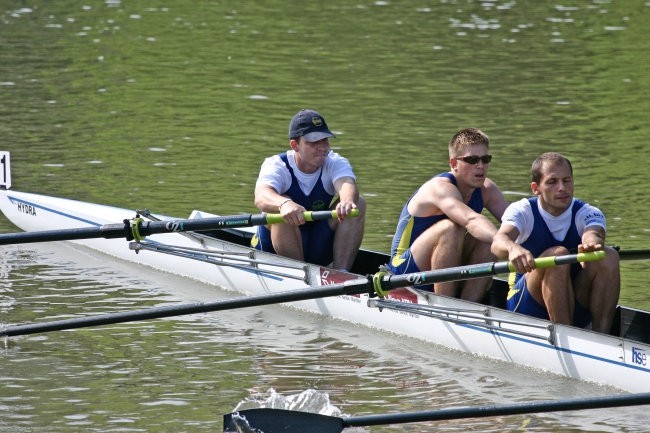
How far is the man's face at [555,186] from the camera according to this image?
827cm

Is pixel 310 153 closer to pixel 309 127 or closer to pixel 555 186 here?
pixel 309 127

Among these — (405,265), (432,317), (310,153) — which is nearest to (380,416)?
(432,317)

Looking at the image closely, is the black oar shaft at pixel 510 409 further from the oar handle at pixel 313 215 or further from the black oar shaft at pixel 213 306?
the oar handle at pixel 313 215

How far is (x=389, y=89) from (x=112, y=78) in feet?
15.3

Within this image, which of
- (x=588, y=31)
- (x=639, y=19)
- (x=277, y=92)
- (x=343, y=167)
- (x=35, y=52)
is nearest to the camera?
(x=343, y=167)

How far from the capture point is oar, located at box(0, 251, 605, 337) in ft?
26.5

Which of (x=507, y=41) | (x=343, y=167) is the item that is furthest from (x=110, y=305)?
(x=507, y=41)

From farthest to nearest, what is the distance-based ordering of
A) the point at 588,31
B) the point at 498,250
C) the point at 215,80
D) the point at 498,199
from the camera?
the point at 588,31, the point at 215,80, the point at 498,199, the point at 498,250

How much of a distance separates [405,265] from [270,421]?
236 cm

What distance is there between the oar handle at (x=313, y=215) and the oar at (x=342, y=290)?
3.23 feet

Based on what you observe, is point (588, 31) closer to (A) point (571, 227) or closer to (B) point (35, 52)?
(B) point (35, 52)

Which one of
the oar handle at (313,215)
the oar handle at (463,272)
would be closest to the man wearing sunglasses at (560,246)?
the oar handle at (463,272)

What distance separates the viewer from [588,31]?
88.8 ft

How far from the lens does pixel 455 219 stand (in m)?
9.08
